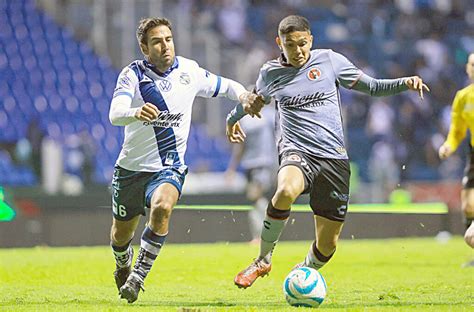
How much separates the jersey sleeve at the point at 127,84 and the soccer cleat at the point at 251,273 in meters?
1.52

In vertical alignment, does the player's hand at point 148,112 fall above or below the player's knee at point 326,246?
above

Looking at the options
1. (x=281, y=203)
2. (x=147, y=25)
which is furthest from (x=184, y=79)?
(x=281, y=203)

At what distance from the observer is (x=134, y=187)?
300 inches

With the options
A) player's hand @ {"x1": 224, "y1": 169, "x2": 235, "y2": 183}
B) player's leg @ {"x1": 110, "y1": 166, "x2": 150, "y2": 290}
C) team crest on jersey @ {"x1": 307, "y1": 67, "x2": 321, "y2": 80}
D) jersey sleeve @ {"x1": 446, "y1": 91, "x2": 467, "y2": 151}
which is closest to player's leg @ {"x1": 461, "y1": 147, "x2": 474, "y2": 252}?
jersey sleeve @ {"x1": 446, "y1": 91, "x2": 467, "y2": 151}

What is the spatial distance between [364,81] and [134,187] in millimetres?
1881

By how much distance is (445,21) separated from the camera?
76.7 feet

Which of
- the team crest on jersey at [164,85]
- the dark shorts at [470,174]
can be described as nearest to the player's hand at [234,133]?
the team crest on jersey at [164,85]

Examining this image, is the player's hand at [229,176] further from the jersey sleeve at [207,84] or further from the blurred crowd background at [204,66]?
the jersey sleeve at [207,84]

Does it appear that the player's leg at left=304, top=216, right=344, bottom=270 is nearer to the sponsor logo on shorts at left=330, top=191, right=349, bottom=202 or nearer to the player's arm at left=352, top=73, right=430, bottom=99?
the sponsor logo on shorts at left=330, top=191, right=349, bottom=202

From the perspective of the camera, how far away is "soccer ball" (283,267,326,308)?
6824 mm

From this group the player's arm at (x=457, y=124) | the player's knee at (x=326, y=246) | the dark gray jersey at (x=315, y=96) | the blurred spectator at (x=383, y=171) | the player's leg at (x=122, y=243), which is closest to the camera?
the dark gray jersey at (x=315, y=96)

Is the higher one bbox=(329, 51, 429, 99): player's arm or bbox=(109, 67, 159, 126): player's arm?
bbox=(329, 51, 429, 99): player's arm

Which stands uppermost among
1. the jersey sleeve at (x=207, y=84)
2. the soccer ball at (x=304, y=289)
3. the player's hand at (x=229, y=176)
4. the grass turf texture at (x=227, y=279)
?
the jersey sleeve at (x=207, y=84)

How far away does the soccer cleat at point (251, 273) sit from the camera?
7359 mm
